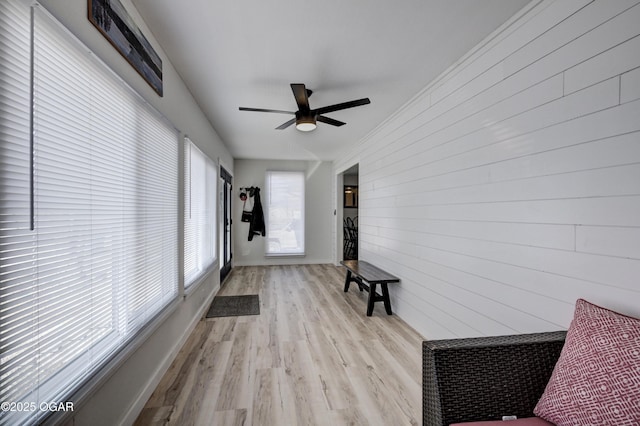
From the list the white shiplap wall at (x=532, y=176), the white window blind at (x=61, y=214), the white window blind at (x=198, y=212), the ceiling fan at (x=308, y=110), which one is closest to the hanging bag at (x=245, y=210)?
the white window blind at (x=198, y=212)

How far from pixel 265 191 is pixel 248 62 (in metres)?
4.65

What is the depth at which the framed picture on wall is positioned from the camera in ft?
27.8

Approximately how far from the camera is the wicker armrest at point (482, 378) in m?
1.17

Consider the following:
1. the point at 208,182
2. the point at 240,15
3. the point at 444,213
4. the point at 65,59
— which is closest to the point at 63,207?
the point at 65,59

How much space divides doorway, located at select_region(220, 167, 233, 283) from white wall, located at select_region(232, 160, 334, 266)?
0.71 meters

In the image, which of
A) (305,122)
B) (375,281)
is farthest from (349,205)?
(305,122)

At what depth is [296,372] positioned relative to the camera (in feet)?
7.78

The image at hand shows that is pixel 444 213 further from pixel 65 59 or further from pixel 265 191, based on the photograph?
pixel 265 191

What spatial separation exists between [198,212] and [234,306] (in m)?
1.35

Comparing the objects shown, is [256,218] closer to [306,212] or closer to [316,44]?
[306,212]

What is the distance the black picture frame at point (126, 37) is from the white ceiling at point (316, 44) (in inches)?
6.9

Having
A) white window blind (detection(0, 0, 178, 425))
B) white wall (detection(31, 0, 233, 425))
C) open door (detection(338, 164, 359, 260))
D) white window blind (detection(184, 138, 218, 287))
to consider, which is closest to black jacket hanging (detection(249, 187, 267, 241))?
white window blind (detection(184, 138, 218, 287))

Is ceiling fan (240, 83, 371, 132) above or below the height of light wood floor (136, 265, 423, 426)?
above

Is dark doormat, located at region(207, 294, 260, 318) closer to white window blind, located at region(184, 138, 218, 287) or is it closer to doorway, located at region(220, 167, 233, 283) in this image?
Result: white window blind, located at region(184, 138, 218, 287)
